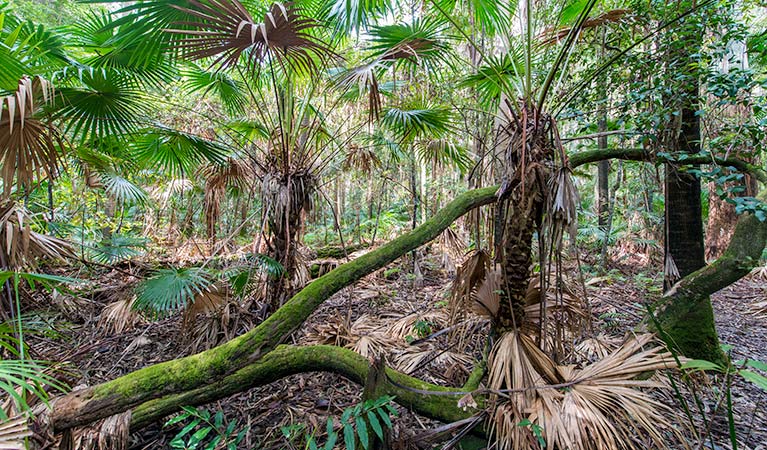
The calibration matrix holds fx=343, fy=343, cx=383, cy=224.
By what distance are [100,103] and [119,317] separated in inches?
67.0

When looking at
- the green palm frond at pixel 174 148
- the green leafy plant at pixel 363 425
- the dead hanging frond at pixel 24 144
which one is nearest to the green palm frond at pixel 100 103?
the green palm frond at pixel 174 148

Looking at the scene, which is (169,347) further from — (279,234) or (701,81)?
(701,81)

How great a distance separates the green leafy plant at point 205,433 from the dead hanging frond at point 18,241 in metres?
1.23

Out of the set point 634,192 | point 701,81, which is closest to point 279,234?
point 701,81

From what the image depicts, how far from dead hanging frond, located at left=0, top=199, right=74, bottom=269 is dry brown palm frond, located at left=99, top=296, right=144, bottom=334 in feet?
2.86

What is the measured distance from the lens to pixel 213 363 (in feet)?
5.46

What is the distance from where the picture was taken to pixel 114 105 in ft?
8.41

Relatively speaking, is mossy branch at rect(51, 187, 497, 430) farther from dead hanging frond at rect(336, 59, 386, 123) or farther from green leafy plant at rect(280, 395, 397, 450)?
dead hanging frond at rect(336, 59, 386, 123)

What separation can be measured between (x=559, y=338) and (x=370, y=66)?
2090 millimetres

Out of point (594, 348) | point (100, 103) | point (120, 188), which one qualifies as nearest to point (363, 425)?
point (594, 348)

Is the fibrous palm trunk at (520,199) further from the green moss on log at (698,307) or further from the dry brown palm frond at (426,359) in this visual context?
the green moss on log at (698,307)

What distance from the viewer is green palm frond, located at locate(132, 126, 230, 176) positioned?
2918 millimetres

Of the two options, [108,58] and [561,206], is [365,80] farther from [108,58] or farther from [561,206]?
[108,58]

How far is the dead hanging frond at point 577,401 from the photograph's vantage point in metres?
1.33
